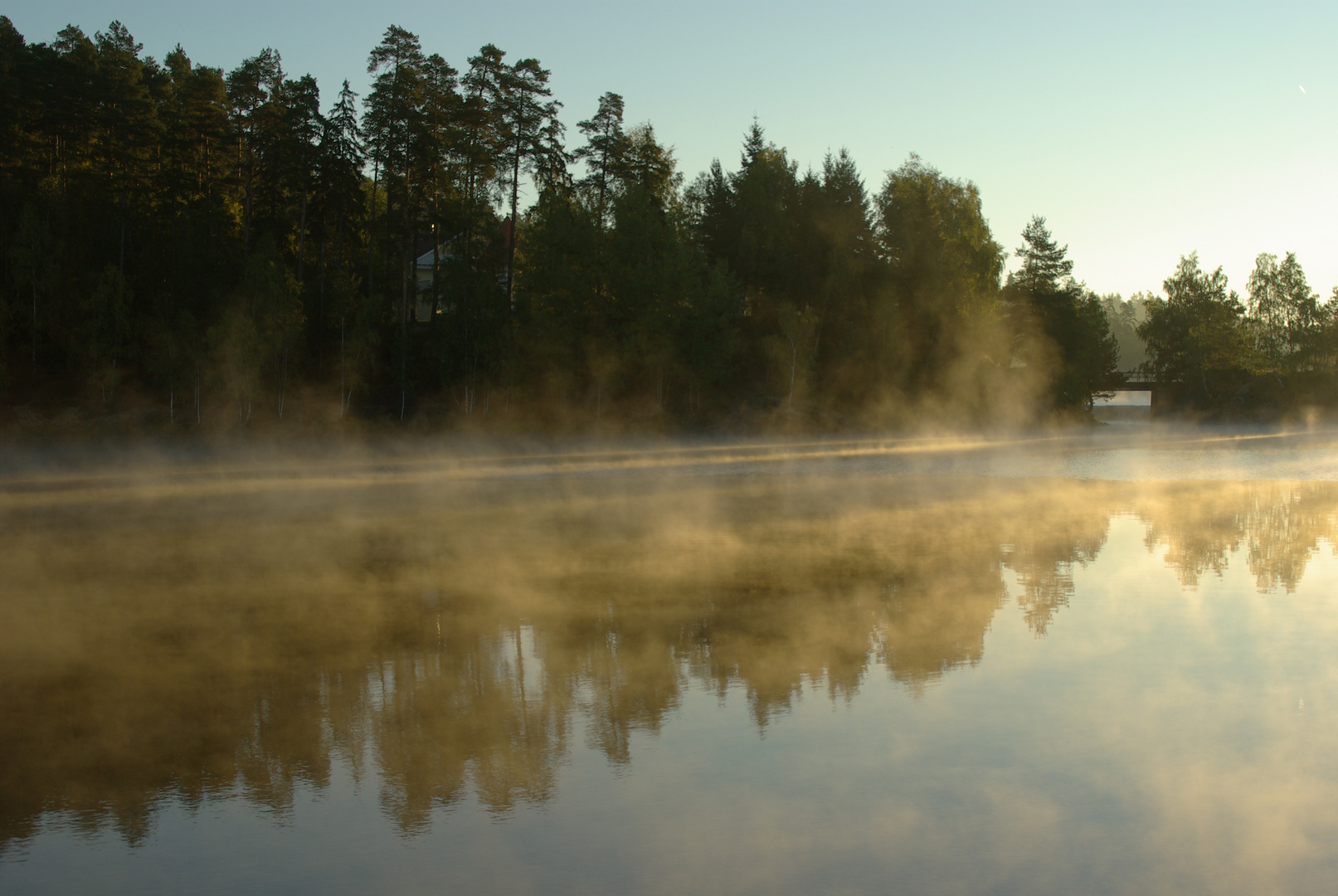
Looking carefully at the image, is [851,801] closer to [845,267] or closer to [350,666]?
[350,666]

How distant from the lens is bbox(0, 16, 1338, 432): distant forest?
40406 millimetres

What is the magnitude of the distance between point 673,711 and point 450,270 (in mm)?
39807

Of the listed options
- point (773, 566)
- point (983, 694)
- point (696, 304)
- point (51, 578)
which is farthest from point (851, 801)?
point (696, 304)

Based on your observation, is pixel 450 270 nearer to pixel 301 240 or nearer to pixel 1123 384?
pixel 301 240

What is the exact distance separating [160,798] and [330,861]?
1498mm

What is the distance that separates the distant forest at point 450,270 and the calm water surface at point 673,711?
26744 millimetres

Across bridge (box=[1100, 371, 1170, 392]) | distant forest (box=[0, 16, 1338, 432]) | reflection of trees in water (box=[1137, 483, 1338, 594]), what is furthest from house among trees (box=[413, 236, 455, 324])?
bridge (box=[1100, 371, 1170, 392])

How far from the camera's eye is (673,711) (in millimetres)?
7590

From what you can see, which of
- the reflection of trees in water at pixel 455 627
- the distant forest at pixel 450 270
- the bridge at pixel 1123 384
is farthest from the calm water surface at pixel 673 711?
the bridge at pixel 1123 384

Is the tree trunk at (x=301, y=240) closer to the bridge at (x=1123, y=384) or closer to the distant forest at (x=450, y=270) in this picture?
the distant forest at (x=450, y=270)

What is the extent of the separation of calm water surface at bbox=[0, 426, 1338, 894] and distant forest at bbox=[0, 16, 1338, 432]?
2674cm

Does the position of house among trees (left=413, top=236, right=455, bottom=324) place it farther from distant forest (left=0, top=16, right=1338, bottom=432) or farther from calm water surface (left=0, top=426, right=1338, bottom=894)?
calm water surface (left=0, top=426, right=1338, bottom=894)

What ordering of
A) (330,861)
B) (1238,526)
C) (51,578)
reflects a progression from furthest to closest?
(1238,526)
(51,578)
(330,861)

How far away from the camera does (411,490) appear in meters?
24.5
